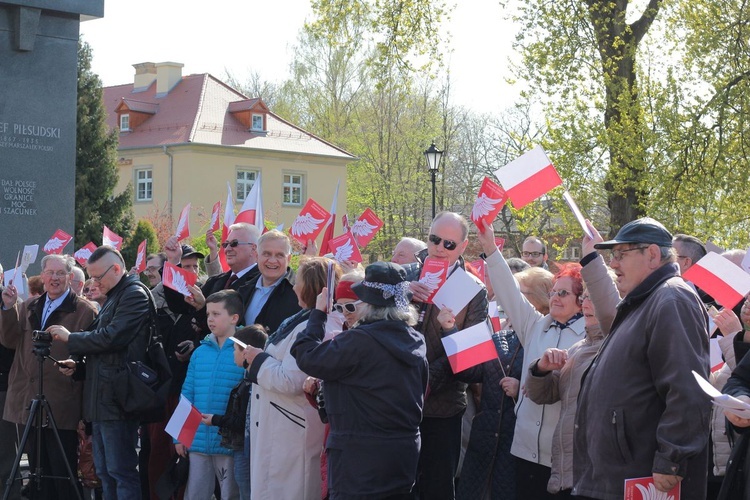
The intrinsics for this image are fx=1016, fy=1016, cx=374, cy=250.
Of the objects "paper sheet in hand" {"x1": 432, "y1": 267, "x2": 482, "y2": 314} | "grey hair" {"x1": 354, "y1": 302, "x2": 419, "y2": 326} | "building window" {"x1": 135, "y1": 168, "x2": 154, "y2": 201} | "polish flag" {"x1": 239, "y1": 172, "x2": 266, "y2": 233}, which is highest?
"building window" {"x1": 135, "y1": 168, "x2": 154, "y2": 201}

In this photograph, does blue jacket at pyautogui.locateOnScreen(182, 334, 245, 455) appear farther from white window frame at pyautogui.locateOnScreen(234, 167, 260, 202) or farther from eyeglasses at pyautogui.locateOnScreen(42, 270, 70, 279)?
white window frame at pyautogui.locateOnScreen(234, 167, 260, 202)

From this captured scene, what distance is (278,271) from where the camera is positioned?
723cm

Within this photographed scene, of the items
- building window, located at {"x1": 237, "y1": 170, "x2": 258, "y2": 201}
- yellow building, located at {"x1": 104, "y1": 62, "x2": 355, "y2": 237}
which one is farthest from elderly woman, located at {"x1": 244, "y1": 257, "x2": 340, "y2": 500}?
building window, located at {"x1": 237, "y1": 170, "x2": 258, "y2": 201}

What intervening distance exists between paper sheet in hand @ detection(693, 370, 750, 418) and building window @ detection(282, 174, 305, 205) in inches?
1830

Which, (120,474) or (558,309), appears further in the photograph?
(120,474)

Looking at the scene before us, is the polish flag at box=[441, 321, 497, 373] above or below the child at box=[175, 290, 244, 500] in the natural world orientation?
above

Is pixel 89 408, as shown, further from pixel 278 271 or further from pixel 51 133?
pixel 51 133

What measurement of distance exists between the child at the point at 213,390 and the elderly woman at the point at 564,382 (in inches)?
97.0

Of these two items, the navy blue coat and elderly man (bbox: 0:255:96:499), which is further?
elderly man (bbox: 0:255:96:499)

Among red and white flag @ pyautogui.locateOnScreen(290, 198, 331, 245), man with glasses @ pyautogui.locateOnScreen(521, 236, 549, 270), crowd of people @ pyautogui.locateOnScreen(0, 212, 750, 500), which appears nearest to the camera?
crowd of people @ pyautogui.locateOnScreen(0, 212, 750, 500)

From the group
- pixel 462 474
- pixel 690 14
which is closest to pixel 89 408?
pixel 462 474

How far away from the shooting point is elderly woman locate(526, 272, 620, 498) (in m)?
4.95

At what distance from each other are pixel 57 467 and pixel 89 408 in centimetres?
84

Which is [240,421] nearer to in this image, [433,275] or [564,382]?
[433,275]
